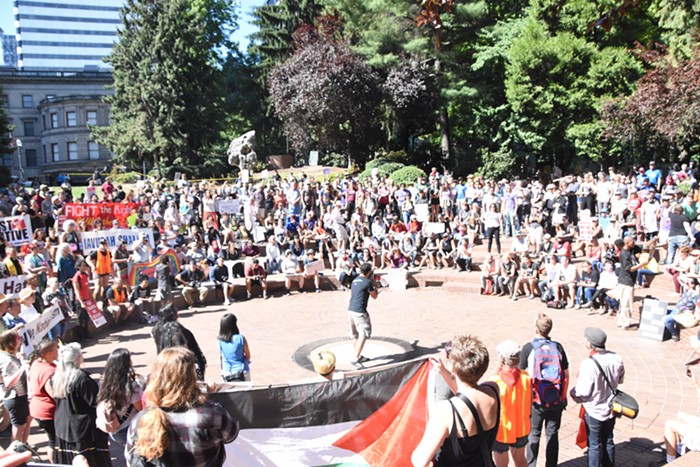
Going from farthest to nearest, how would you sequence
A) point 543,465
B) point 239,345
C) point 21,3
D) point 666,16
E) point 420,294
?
point 21,3 < point 666,16 < point 420,294 < point 239,345 < point 543,465

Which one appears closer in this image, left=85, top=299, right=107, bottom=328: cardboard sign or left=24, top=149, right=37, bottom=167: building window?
left=85, top=299, right=107, bottom=328: cardboard sign

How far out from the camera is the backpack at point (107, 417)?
16.4 ft

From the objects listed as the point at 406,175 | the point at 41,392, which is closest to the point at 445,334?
the point at 41,392

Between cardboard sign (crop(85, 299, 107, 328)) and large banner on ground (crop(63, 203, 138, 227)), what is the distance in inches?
237

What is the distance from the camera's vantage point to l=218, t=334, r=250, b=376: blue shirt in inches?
287

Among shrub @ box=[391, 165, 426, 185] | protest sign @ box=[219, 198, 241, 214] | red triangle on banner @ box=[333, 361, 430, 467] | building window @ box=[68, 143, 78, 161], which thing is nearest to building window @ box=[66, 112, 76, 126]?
building window @ box=[68, 143, 78, 161]

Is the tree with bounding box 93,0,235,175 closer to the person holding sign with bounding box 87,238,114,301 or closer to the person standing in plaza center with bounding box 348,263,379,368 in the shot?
the person holding sign with bounding box 87,238,114,301

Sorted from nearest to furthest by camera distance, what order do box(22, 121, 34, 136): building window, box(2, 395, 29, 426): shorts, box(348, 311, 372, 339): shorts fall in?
box(2, 395, 29, 426): shorts, box(348, 311, 372, 339): shorts, box(22, 121, 34, 136): building window

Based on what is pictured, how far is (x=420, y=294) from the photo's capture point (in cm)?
1752

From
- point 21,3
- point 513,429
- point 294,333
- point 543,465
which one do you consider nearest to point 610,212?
point 294,333

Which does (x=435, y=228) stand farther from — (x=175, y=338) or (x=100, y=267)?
(x=175, y=338)

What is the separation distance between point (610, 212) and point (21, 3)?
5528 inches

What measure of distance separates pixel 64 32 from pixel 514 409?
14915 cm

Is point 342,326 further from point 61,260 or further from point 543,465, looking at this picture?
point 543,465
